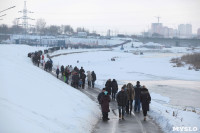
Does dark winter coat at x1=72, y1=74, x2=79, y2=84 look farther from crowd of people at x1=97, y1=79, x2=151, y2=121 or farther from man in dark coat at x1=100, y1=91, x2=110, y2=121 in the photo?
man in dark coat at x1=100, y1=91, x2=110, y2=121

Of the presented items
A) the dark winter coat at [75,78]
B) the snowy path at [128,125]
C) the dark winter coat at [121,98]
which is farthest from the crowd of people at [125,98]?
the dark winter coat at [75,78]

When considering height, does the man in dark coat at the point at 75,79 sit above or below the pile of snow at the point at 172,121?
above

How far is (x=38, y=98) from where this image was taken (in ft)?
41.9

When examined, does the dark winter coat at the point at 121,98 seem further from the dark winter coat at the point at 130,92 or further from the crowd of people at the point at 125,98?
the dark winter coat at the point at 130,92

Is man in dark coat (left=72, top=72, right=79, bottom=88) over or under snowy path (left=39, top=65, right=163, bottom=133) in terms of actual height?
over

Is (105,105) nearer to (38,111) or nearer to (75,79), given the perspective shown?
(38,111)

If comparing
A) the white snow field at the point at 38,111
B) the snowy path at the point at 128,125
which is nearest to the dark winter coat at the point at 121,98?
the snowy path at the point at 128,125

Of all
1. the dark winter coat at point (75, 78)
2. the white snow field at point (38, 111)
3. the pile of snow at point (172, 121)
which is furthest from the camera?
the dark winter coat at point (75, 78)

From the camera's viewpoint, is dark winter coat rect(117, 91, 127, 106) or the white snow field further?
dark winter coat rect(117, 91, 127, 106)

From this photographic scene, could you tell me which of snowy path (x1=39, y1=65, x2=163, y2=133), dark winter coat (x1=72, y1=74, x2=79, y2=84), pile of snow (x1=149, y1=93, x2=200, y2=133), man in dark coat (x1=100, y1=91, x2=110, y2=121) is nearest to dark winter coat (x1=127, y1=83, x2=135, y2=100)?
snowy path (x1=39, y1=65, x2=163, y2=133)

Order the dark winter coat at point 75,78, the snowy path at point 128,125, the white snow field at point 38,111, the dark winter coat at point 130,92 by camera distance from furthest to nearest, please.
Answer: the dark winter coat at point 75,78
the dark winter coat at point 130,92
the snowy path at point 128,125
the white snow field at point 38,111

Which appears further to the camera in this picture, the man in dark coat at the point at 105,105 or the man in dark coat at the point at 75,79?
the man in dark coat at the point at 75,79

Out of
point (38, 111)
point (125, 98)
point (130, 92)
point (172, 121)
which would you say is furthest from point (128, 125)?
point (38, 111)

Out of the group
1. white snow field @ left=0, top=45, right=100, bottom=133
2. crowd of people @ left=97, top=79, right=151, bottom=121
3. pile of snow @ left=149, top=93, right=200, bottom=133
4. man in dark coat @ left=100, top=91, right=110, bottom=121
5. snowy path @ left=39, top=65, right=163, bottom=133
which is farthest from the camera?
crowd of people @ left=97, top=79, right=151, bottom=121
